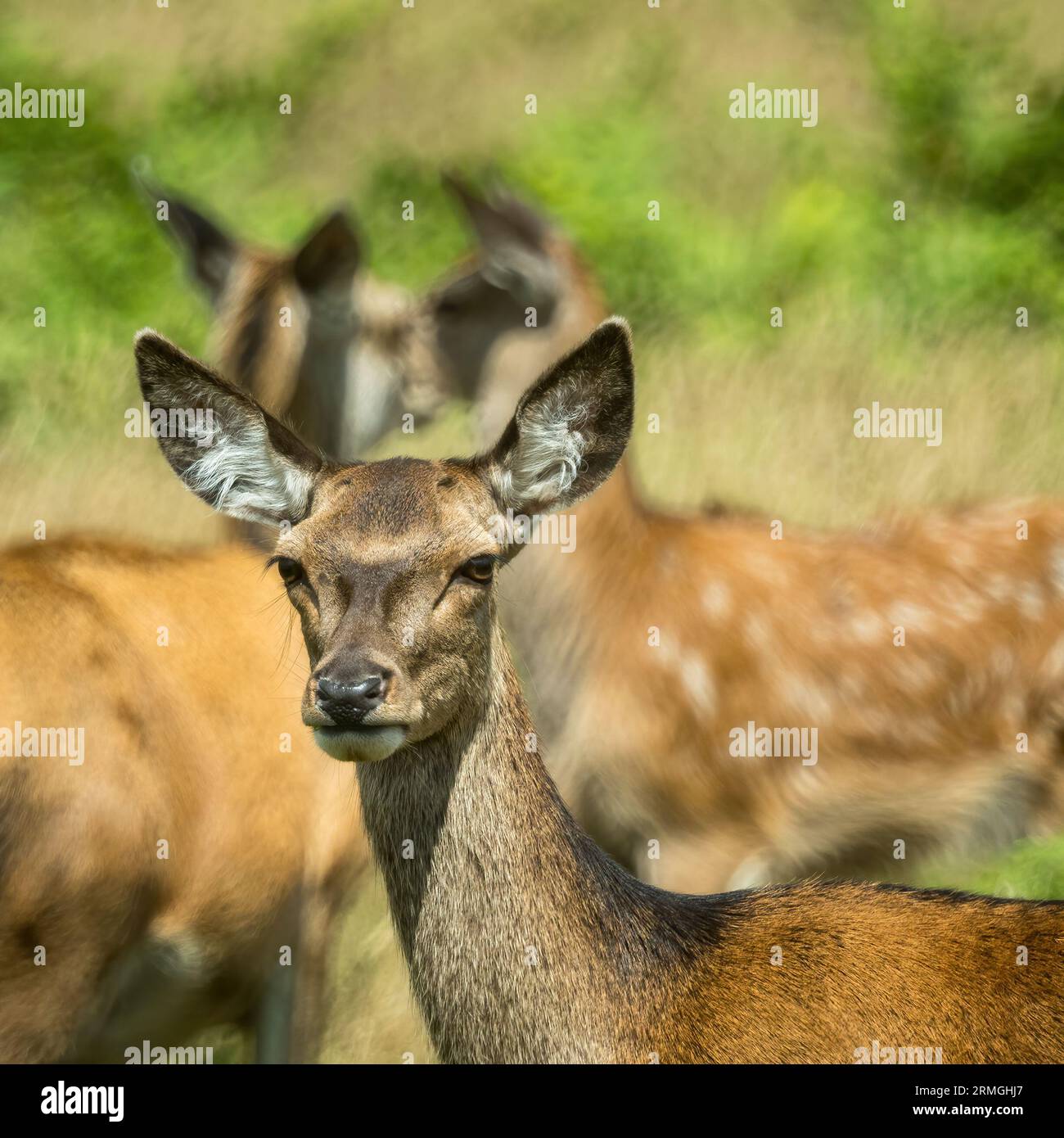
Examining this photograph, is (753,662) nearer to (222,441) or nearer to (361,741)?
(222,441)

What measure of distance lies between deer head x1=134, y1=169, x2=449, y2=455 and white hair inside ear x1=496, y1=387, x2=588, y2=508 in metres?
2.39

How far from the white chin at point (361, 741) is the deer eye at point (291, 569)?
45cm

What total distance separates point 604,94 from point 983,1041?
13927 millimetres

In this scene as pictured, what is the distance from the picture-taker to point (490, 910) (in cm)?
400

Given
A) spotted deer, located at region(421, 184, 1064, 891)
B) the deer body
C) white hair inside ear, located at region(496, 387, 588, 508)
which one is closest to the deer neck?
the deer body

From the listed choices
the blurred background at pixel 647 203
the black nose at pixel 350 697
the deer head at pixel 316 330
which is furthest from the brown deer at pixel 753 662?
the black nose at pixel 350 697

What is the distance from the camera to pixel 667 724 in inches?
274

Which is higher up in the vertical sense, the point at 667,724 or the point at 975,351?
the point at 975,351

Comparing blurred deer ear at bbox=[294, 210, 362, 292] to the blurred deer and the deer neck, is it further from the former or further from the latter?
the deer neck

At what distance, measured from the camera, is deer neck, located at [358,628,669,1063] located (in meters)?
3.97

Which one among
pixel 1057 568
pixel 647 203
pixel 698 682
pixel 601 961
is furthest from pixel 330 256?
pixel 647 203

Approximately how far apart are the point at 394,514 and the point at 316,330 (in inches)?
114
